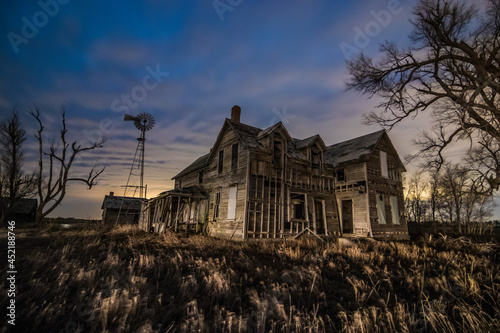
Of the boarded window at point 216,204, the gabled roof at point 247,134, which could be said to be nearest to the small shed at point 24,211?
the boarded window at point 216,204

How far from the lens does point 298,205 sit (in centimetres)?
1822

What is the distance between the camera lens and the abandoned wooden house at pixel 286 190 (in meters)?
15.5

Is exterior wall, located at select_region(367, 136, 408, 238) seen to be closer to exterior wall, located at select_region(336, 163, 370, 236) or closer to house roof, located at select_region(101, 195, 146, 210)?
exterior wall, located at select_region(336, 163, 370, 236)

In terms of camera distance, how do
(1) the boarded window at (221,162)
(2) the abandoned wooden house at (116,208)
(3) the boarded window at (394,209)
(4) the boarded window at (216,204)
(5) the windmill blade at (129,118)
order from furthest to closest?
(2) the abandoned wooden house at (116,208) → (5) the windmill blade at (129,118) → (3) the boarded window at (394,209) → (1) the boarded window at (221,162) → (4) the boarded window at (216,204)

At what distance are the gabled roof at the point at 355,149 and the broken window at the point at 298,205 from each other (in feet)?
16.8

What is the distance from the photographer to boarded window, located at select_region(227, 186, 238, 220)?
15.7 m

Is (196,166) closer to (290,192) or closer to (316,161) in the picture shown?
(290,192)

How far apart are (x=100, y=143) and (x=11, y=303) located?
24.2 m

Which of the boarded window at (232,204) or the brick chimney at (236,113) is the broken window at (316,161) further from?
the brick chimney at (236,113)

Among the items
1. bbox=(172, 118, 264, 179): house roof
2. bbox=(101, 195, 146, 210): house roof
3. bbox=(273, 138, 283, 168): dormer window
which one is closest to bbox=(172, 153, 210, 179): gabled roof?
bbox=(172, 118, 264, 179): house roof

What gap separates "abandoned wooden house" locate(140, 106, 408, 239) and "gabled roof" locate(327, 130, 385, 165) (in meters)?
0.09

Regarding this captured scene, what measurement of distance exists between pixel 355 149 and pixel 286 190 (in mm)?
8283

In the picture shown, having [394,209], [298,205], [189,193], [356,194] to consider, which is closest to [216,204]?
[189,193]

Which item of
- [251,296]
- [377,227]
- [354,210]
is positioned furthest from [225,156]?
[251,296]
